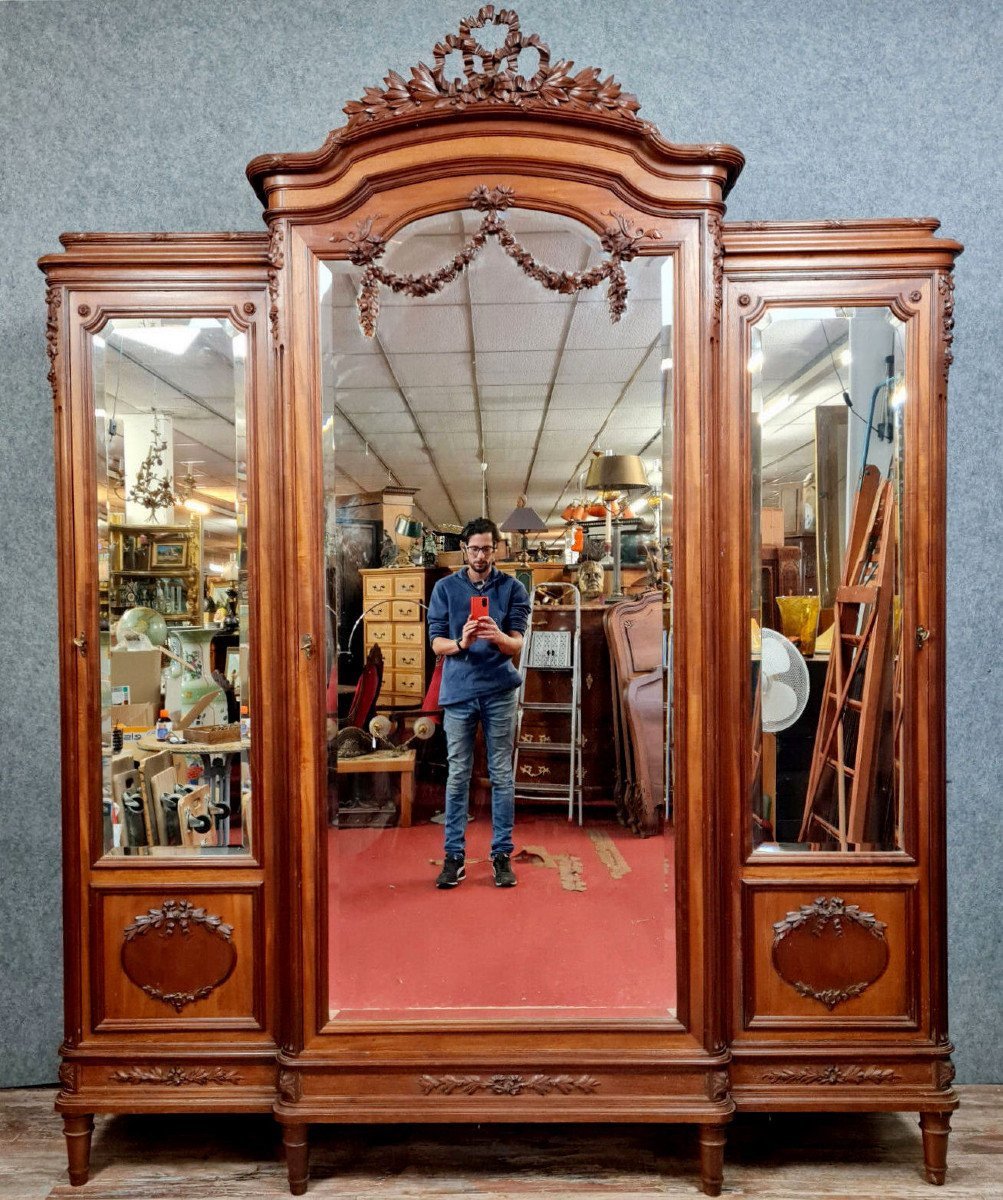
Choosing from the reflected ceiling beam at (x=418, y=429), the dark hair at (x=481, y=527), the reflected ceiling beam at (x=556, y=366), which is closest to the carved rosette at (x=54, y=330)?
the reflected ceiling beam at (x=418, y=429)

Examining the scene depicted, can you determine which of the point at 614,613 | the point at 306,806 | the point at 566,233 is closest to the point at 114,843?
the point at 306,806

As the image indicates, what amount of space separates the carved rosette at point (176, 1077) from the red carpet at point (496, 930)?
34 cm

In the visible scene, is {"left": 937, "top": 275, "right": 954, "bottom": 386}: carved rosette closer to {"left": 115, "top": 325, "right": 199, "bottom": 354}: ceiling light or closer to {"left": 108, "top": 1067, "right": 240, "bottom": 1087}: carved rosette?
{"left": 115, "top": 325, "right": 199, "bottom": 354}: ceiling light

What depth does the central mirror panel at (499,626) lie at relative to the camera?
2.00 metres

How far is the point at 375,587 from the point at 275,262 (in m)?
0.78

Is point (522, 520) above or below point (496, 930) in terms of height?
above

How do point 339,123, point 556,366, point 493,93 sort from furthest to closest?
point 339,123
point 556,366
point 493,93

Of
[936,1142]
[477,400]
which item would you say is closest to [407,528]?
[477,400]

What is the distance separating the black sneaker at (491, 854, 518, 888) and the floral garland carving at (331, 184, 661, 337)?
4.30 feet

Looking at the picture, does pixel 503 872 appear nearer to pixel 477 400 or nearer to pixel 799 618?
pixel 799 618

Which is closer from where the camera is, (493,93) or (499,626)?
(493,93)

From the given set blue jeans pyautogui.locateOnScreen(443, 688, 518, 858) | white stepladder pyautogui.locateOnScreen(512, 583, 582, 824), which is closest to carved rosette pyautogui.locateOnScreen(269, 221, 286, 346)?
white stepladder pyautogui.locateOnScreen(512, 583, 582, 824)

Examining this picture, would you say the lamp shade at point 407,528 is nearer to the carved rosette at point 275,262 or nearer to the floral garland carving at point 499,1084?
the carved rosette at point 275,262

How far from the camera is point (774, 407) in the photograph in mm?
2045
